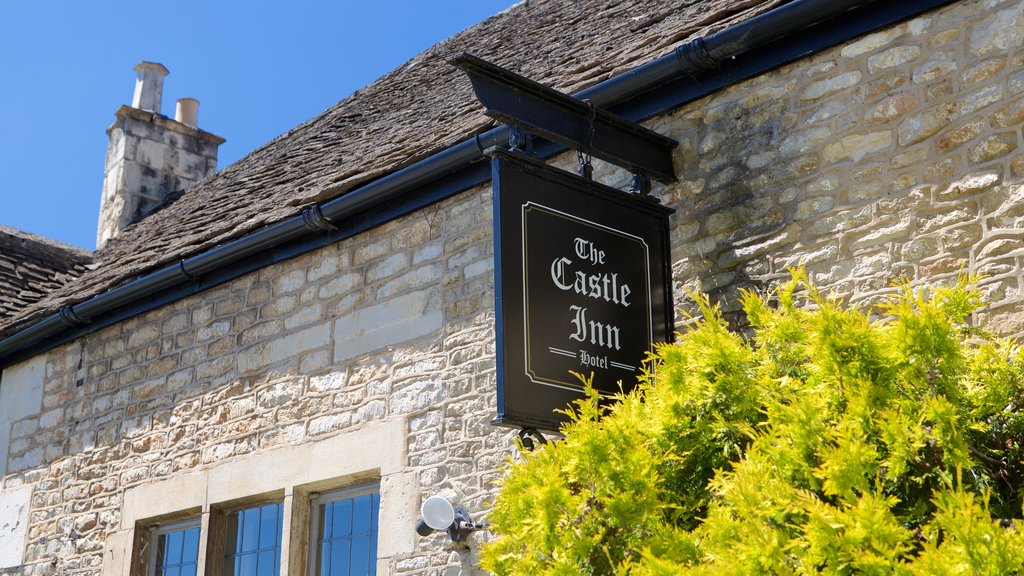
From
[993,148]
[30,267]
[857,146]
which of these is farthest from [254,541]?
[30,267]

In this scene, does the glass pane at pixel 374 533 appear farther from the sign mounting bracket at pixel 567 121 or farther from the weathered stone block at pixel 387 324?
the sign mounting bracket at pixel 567 121

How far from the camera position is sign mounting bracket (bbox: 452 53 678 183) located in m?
5.02

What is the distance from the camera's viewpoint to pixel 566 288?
4.99 meters

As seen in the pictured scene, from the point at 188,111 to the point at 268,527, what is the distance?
21.4 feet

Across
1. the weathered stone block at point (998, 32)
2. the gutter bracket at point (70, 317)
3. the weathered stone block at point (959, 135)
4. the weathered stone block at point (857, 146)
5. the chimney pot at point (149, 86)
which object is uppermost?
the chimney pot at point (149, 86)

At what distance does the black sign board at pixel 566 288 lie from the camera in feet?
15.7

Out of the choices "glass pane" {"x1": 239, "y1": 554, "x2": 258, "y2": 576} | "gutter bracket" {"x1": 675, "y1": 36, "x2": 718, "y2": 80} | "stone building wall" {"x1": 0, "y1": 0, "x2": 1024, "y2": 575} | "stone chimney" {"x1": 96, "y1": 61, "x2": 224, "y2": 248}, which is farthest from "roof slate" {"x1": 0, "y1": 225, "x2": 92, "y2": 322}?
"gutter bracket" {"x1": 675, "y1": 36, "x2": 718, "y2": 80}

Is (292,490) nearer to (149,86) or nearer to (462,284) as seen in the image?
(462,284)

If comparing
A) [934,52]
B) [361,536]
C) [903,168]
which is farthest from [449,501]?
[934,52]

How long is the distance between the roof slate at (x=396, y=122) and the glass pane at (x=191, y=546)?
175 cm

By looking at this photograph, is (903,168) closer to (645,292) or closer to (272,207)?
(645,292)

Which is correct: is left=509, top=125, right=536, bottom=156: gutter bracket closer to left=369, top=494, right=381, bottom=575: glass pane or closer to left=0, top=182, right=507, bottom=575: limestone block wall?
left=0, top=182, right=507, bottom=575: limestone block wall

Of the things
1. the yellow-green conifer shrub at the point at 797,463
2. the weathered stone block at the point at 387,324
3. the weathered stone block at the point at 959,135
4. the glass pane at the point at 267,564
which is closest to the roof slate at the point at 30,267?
the glass pane at the point at 267,564

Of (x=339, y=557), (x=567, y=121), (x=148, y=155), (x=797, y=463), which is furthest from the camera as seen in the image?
(x=148, y=155)
